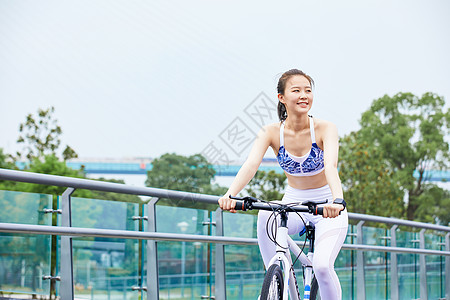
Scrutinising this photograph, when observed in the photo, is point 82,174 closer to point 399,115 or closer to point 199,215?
point 399,115

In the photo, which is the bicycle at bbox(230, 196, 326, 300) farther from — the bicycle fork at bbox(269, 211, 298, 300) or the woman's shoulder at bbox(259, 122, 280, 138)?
the woman's shoulder at bbox(259, 122, 280, 138)

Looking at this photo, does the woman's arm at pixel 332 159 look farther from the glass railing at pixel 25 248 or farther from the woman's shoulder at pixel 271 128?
the glass railing at pixel 25 248

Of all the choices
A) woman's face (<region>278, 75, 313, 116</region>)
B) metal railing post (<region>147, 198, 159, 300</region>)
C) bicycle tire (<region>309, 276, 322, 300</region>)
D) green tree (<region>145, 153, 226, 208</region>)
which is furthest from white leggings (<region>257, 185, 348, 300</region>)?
green tree (<region>145, 153, 226, 208</region>)

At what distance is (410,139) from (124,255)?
43.0 metres

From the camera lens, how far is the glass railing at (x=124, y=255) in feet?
15.1

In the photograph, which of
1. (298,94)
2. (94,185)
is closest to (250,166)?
(298,94)

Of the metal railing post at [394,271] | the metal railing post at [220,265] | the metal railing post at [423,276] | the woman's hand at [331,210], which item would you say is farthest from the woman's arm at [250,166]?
the metal railing post at [423,276]

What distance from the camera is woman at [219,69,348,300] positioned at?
410cm

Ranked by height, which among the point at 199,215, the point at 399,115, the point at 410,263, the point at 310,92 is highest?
the point at 399,115

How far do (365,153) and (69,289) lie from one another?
34400mm

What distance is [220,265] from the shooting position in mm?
6176

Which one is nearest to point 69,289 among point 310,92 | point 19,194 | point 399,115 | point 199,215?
point 19,194

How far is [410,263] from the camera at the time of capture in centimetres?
999

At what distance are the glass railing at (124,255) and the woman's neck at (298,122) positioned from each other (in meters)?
1.62
